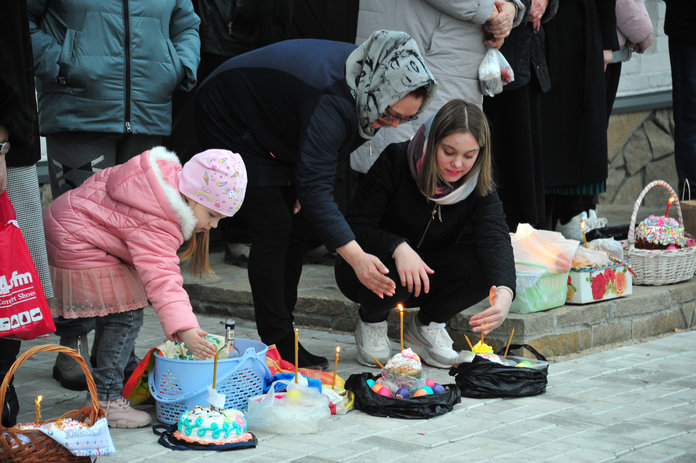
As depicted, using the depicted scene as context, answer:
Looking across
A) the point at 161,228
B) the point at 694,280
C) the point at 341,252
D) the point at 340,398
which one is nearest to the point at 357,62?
the point at 341,252

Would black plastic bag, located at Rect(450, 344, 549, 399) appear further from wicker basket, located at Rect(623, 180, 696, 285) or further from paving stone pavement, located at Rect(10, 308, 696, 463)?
wicker basket, located at Rect(623, 180, 696, 285)

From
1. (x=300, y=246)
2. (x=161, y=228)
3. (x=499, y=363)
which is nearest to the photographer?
(x=161, y=228)

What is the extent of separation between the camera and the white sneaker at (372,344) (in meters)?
4.49

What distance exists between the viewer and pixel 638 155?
8930 millimetres

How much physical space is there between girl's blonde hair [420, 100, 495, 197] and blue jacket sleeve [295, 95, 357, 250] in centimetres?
44

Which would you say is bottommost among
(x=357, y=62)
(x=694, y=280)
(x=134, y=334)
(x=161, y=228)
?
(x=694, y=280)

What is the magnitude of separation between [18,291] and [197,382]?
66 cm

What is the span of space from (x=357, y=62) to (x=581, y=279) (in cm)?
172

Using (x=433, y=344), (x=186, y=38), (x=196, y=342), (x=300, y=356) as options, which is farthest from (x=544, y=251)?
(x=196, y=342)

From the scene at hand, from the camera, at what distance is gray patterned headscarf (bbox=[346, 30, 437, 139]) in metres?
3.71

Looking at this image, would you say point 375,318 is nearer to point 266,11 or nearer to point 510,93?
point 510,93

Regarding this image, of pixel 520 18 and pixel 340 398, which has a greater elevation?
pixel 520 18

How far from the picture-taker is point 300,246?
443cm

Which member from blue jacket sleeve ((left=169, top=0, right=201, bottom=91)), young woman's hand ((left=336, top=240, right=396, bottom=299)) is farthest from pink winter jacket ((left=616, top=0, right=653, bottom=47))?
young woman's hand ((left=336, top=240, right=396, bottom=299))
